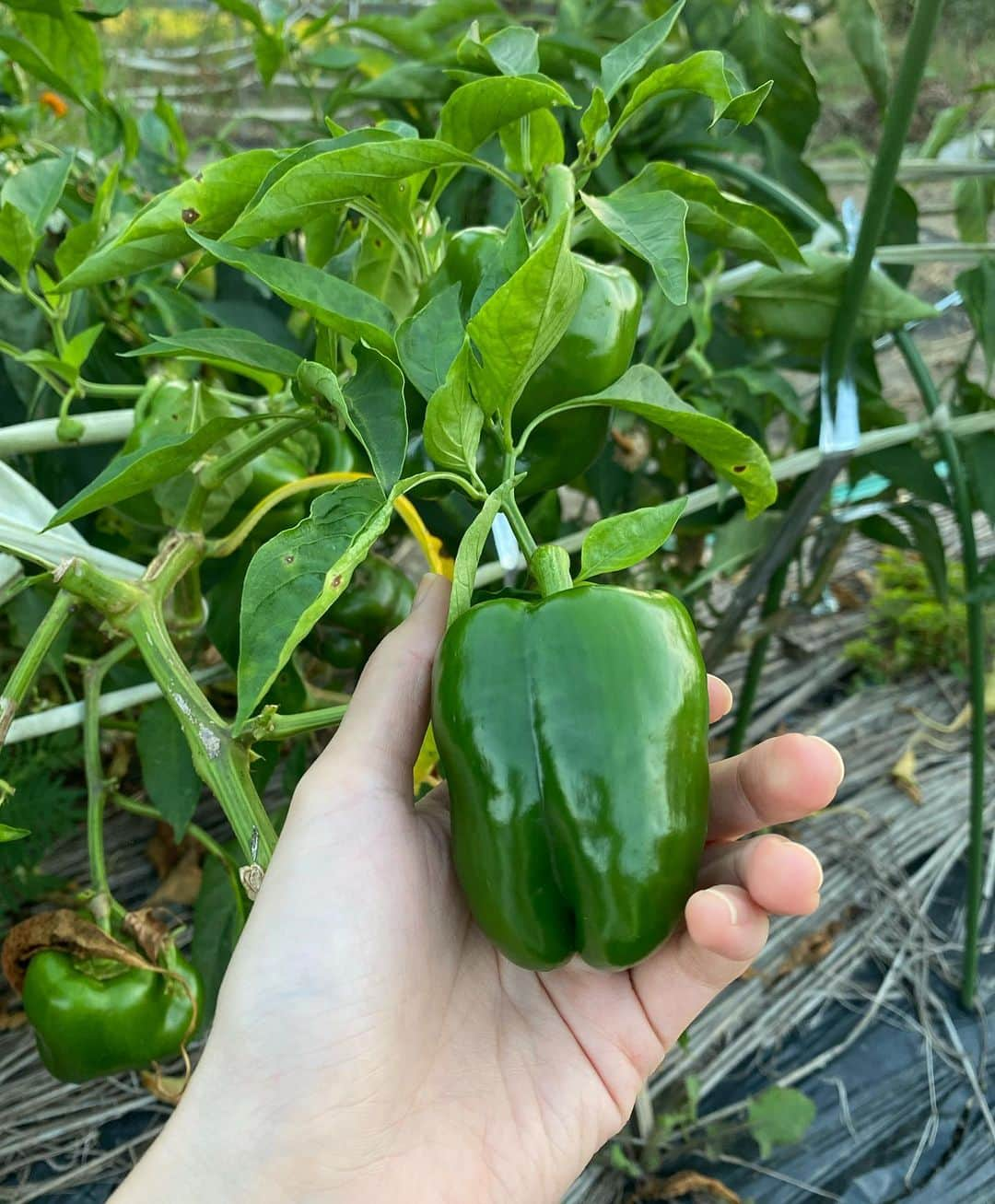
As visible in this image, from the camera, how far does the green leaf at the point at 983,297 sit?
1.08 meters

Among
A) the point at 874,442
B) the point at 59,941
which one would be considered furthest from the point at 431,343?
the point at 874,442

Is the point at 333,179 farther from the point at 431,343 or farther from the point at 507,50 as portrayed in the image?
the point at 507,50

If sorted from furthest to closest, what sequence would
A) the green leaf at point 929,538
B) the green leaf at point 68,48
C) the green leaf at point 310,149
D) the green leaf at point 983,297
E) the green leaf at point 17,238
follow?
the green leaf at point 929,538
the green leaf at point 983,297
the green leaf at point 68,48
the green leaf at point 17,238
the green leaf at point 310,149

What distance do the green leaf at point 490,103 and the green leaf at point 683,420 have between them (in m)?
0.17

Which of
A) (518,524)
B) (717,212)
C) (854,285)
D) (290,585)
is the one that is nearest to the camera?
(290,585)

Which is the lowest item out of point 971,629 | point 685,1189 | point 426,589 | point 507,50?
point 685,1189

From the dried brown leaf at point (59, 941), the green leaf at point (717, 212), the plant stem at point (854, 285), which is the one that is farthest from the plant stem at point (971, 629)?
the dried brown leaf at point (59, 941)

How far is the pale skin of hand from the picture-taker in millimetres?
625

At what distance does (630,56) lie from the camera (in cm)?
67

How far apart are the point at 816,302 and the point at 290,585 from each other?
768 millimetres

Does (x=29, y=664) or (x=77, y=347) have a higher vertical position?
(x=77, y=347)

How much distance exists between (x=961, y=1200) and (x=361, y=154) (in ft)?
4.34

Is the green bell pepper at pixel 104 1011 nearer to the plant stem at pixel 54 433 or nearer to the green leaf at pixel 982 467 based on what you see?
the plant stem at pixel 54 433

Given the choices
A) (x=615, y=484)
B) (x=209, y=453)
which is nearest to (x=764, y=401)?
(x=615, y=484)
